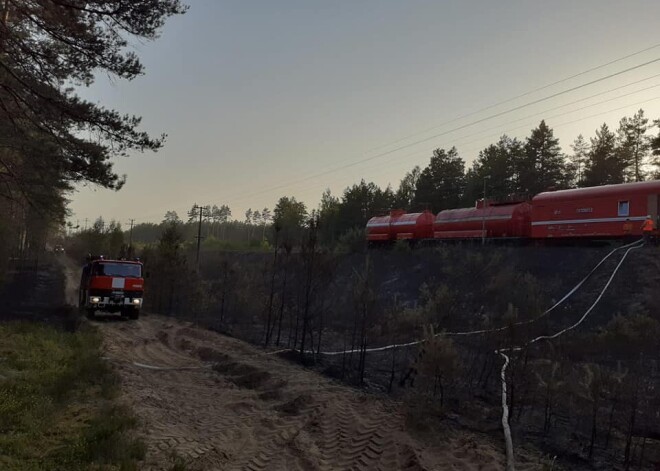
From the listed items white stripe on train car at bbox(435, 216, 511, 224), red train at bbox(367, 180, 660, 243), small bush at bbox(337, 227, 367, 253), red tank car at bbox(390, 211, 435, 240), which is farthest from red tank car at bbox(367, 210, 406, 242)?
white stripe on train car at bbox(435, 216, 511, 224)

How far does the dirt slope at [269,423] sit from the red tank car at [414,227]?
26.6m

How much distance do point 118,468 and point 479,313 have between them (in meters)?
20.9

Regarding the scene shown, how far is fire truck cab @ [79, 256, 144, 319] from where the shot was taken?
20.4 m

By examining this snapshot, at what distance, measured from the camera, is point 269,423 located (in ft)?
26.4

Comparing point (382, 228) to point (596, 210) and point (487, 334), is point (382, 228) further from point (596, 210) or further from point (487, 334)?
point (487, 334)

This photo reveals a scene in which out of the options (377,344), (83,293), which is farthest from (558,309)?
(83,293)

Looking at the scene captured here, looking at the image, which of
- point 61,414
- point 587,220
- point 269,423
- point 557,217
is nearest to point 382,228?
point 557,217

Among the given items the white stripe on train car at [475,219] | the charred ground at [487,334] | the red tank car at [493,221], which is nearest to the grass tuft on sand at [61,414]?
the charred ground at [487,334]

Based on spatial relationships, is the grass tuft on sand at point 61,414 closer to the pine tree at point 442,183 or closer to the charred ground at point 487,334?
the charred ground at point 487,334

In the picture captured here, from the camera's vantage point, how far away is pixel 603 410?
11297 mm

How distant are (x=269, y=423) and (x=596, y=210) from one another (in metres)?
24.5

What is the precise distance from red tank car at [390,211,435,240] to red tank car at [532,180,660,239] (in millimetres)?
10121

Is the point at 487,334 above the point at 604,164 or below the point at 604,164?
below

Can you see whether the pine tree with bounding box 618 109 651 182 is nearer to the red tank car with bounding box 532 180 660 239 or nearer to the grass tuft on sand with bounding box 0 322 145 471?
the red tank car with bounding box 532 180 660 239
